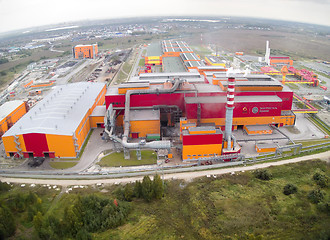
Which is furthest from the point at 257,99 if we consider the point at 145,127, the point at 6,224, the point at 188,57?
the point at 188,57

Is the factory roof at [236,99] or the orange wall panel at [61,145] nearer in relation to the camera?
the orange wall panel at [61,145]

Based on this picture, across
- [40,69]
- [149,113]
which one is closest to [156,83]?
[149,113]

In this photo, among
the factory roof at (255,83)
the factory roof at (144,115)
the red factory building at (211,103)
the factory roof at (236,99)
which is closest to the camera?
the factory roof at (144,115)

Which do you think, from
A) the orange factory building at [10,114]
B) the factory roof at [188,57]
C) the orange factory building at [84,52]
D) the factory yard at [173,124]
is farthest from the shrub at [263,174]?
the orange factory building at [84,52]

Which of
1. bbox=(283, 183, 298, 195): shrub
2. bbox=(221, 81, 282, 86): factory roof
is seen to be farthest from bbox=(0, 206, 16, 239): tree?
bbox=(221, 81, 282, 86): factory roof

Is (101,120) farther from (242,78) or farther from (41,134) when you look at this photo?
(242,78)

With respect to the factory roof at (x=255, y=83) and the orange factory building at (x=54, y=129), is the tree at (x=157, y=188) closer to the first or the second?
the orange factory building at (x=54, y=129)

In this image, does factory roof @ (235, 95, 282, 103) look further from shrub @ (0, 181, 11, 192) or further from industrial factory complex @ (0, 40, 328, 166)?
shrub @ (0, 181, 11, 192)
